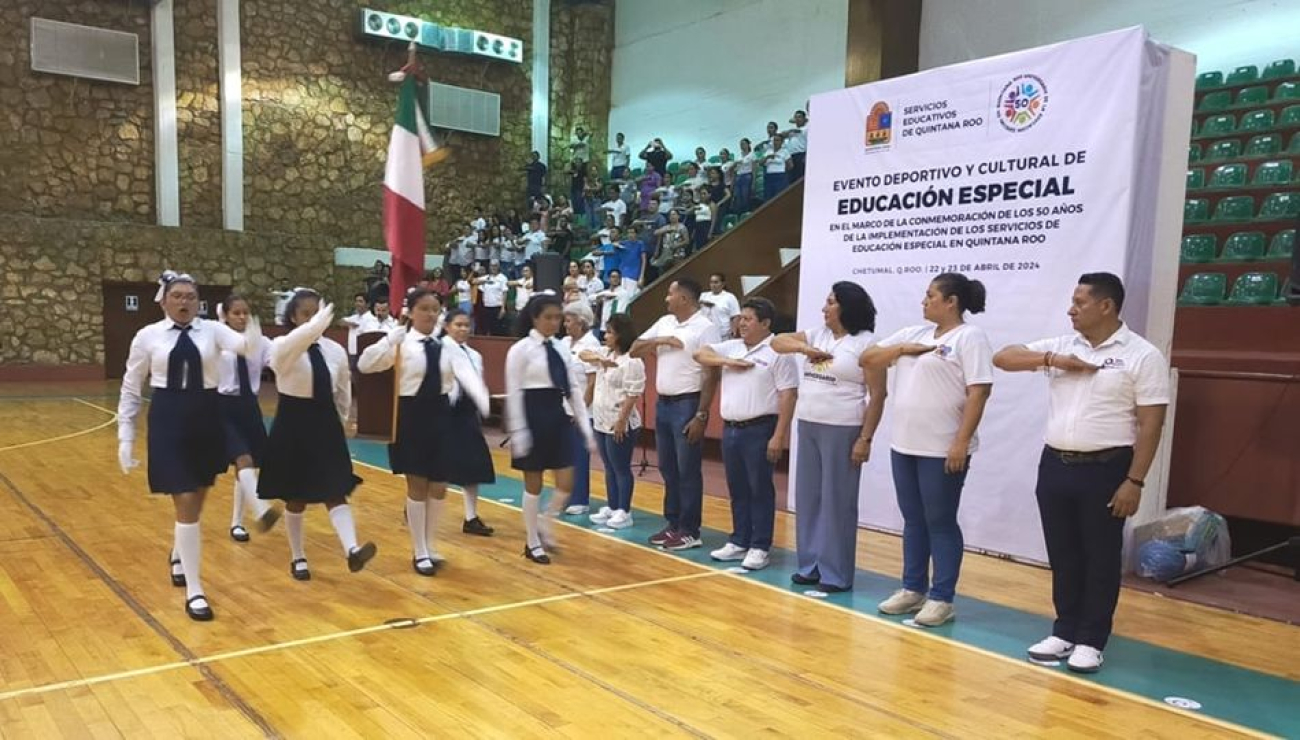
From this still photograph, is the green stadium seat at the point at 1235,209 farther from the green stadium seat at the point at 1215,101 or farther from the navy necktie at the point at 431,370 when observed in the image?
the navy necktie at the point at 431,370

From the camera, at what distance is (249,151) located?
1745 cm

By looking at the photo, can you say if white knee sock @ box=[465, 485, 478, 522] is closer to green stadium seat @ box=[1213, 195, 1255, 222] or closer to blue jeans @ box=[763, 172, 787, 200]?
green stadium seat @ box=[1213, 195, 1255, 222]

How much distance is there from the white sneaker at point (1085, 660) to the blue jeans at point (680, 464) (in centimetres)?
234

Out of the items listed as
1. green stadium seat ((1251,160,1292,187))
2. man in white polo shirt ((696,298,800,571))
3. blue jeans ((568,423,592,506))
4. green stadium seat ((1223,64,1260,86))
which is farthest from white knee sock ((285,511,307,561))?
green stadium seat ((1223,64,1260,86))

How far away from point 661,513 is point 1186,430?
3.40m

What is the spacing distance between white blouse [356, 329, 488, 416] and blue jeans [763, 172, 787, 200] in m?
8.49

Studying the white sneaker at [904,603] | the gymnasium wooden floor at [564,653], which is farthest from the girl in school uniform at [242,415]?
the white sneaker at [904,603]

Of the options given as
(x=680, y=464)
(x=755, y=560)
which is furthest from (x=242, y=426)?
(x=755, y=560)

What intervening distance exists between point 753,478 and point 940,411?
136cm

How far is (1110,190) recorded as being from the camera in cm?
489

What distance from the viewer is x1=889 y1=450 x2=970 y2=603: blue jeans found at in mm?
4043

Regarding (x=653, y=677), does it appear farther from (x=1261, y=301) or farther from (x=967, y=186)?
(x=1261, y=301)

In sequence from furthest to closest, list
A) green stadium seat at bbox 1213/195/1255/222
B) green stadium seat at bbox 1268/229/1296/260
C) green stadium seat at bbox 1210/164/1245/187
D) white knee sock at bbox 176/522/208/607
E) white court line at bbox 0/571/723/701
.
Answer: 1. green stadium seat at bbox 1210/164/1245/187
2. green stadium seat at bbox 1213/195/1255/222
3. green stadium seat at bbox 1268/229/1296/260
4. white knee sock at bbox 176/522/208/607
5. white court line at bbox 0/571/723/701

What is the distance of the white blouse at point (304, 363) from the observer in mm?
4188
